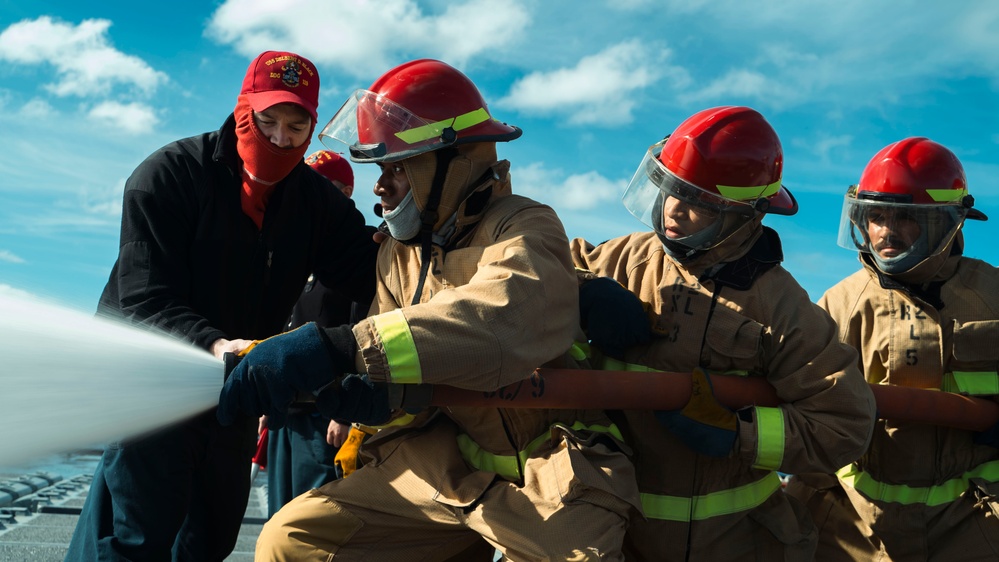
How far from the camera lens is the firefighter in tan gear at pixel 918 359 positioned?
429cm

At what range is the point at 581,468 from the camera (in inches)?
129

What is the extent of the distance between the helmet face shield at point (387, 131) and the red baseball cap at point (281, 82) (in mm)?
418

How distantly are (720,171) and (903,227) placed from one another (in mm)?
1177

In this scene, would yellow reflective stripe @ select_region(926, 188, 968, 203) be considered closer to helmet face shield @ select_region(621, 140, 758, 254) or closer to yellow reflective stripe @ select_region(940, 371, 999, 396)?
yellow reflective stripe @ select_region(940, 371, 999, 396)

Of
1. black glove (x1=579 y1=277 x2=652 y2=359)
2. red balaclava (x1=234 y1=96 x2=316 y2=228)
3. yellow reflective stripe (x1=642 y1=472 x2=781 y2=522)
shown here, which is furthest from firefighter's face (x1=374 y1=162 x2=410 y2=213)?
yellow reflective stripe (x1=642 y1=472 x2=781 y2=522)

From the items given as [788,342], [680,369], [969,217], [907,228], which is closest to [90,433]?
[680,369]

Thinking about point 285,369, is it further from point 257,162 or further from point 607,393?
point 257,162

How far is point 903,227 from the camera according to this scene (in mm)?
4477

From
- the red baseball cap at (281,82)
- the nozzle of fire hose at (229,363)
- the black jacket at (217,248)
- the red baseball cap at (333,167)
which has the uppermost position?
the red baseball cap at (333,167)

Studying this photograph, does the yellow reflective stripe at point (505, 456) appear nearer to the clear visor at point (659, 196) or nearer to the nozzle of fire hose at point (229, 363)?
the clear visor at point (659, 196)

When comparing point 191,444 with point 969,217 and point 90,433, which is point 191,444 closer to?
point 90,433

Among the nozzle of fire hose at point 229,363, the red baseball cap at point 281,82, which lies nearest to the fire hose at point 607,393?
the nozzle of fire hose at point 229,363

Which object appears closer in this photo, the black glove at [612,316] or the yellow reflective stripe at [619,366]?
the black glove at [612,316]

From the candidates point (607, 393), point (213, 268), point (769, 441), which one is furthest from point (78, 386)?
point (769, 441)
